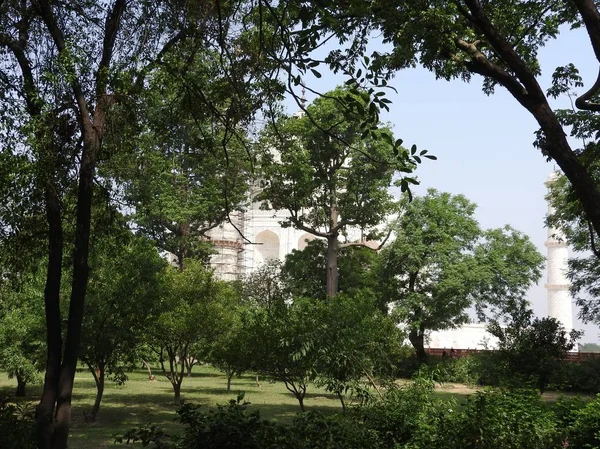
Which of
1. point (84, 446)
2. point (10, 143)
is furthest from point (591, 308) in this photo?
point (10, 143)

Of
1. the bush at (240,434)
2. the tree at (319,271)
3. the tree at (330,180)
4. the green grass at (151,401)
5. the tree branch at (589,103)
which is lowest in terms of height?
the green grass at (151,401)

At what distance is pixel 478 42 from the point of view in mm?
8078

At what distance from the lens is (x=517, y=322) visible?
62.7 feet

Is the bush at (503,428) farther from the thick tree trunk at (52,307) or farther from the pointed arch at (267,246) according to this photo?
the pointed arch at (267,246)

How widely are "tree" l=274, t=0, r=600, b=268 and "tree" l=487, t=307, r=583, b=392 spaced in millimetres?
10006

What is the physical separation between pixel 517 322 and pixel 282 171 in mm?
12481

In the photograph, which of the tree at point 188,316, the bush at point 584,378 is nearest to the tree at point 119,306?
the tree at point 188,316

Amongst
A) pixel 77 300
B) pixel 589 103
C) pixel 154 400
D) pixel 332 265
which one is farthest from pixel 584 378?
pixel 77 300

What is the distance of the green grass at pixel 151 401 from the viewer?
14.5m

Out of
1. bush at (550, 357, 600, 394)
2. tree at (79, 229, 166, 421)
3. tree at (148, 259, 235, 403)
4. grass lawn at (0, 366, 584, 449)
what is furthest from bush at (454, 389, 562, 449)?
bush at (550, 357, 600, 394)

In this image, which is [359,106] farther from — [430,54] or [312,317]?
[312,317]

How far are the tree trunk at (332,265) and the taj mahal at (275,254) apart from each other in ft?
43.6

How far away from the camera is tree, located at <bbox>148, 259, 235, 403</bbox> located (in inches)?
716

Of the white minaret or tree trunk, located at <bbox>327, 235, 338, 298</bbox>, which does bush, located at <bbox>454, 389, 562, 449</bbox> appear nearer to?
tree trunk, located at <bbox>327, 235, 338, 298</bbox>
